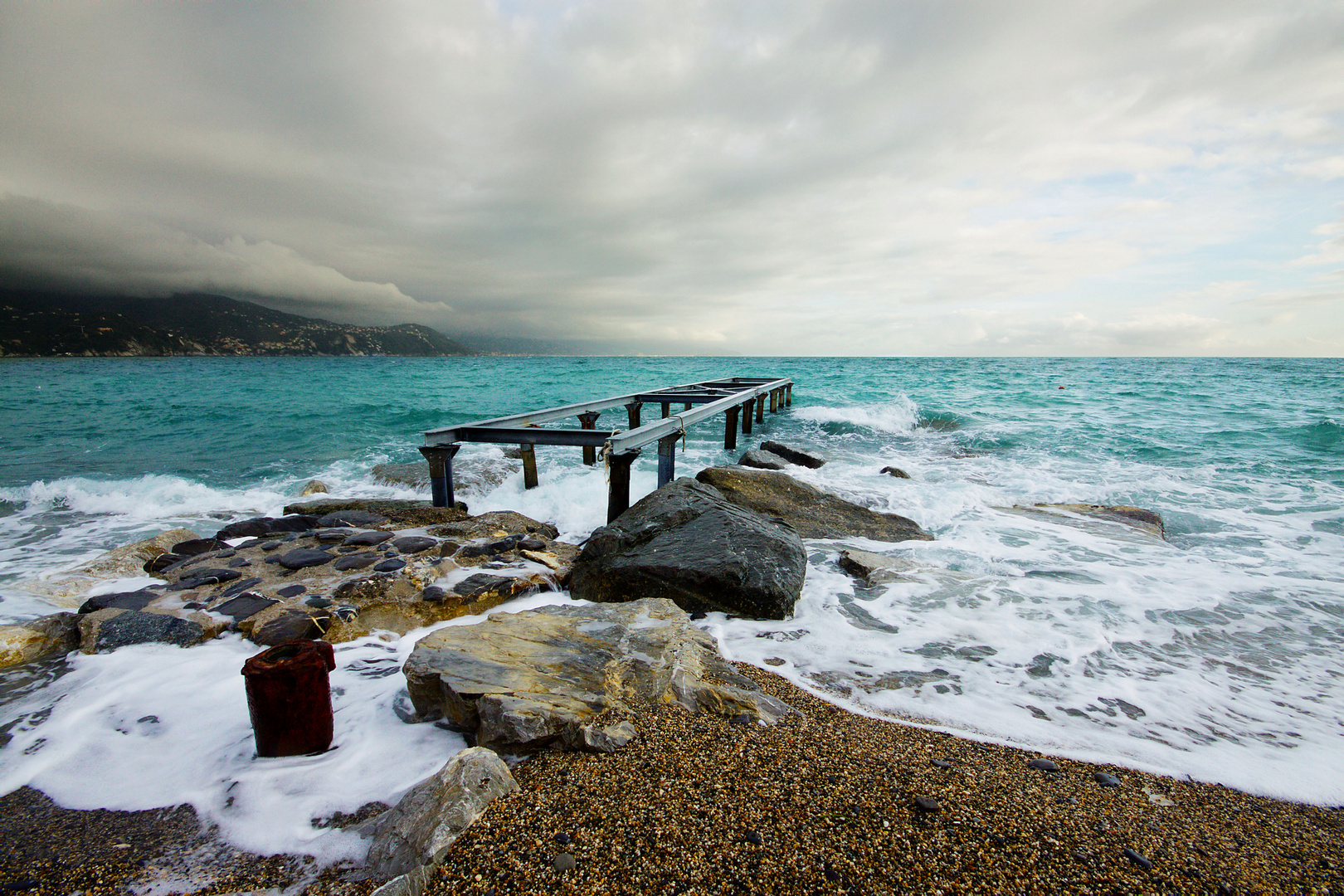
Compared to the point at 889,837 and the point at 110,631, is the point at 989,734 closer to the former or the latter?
the point at 889,837

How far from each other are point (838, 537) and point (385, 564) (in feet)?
17.7

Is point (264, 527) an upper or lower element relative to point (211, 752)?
lower

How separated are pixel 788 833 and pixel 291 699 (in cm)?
248

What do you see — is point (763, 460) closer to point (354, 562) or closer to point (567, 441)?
point (567, 441)

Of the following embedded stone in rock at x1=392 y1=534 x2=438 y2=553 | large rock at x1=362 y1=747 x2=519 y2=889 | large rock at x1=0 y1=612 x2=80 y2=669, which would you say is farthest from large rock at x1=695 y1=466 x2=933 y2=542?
large rock at x1=0 y1=612 x2=80 y2=669

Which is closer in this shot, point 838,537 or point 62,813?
point 62,813

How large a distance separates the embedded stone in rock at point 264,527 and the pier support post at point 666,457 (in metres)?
4.83

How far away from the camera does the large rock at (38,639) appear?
3.83 meters

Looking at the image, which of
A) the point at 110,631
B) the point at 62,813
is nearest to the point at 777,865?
the point at 62,813

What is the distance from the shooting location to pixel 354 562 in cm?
551

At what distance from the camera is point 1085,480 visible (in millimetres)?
10953

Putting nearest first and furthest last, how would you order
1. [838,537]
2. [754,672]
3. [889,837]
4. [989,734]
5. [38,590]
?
1. [889,837]
2. [989,734]
3. [754,672]
4. [38,590]
5. [838,537]

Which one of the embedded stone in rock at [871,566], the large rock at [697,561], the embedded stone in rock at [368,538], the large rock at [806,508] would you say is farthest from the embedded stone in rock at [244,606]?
the embedded stone in rock at [871,566]

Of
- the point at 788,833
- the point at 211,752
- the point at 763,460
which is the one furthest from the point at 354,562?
the point at 763,460
